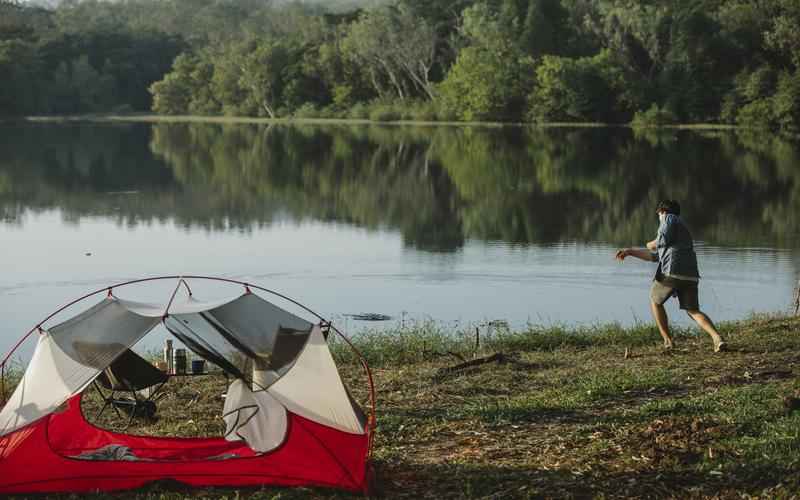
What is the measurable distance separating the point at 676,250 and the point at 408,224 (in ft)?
51.2

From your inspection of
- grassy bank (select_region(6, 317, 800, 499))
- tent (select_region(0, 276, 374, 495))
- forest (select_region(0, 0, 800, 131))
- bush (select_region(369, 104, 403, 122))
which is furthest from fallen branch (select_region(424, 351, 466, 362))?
bush (select_region(369, 104, 403, 122))

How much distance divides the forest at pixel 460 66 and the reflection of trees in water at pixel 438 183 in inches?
401

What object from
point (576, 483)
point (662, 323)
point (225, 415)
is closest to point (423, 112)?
point (662, 323)

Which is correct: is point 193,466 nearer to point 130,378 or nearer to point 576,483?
point 130,378

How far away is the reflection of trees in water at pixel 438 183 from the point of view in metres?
25.8

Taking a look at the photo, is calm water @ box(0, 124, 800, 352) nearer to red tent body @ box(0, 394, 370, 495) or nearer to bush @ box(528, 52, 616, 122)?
red tent body @ box(0, 394, 370, 495)

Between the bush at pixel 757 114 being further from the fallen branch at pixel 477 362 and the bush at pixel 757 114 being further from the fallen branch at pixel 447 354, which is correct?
the fallen branch at pixel 477 362

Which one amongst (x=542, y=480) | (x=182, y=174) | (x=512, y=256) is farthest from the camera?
(x=182, y=174)

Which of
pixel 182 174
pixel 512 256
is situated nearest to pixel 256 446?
pixel 512 256

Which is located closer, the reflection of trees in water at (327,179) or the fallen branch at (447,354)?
the fallen branch at (447,354)

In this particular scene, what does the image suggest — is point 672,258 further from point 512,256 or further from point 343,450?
point 512,256

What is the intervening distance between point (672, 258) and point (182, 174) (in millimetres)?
30090

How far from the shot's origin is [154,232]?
24.8 meters

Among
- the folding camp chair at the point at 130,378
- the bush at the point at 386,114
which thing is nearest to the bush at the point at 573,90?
the bush at the point at 386,114
